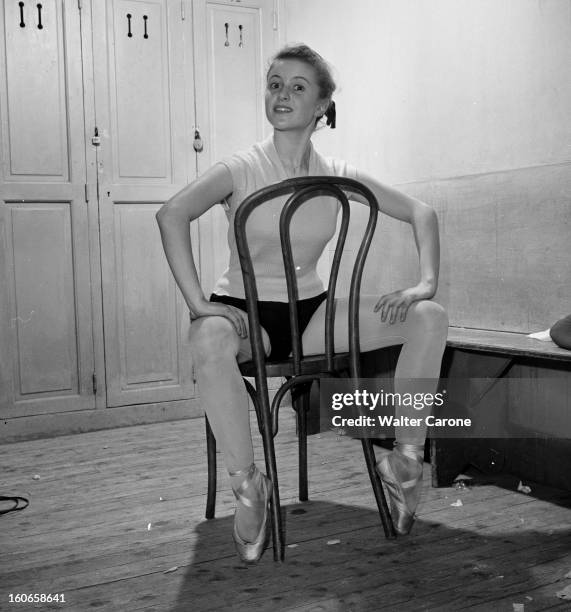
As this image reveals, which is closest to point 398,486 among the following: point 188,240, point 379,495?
point 379,495

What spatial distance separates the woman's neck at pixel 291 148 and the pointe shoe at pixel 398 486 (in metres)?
0.82

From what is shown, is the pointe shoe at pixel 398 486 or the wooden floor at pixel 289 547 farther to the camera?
the pointe shoe at pixel 398 486

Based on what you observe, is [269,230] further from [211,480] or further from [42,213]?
[42,213]

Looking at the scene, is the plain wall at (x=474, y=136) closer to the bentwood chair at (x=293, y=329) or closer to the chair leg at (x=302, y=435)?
the bentwood chair at (x=293, y=329)

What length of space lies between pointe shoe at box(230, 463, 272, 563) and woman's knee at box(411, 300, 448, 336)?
56 cm

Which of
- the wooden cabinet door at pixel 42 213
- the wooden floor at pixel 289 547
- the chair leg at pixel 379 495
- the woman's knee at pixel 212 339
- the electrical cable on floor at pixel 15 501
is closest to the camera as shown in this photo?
the wooden floor at pixel 289 547

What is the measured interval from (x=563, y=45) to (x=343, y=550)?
1695 millimetres

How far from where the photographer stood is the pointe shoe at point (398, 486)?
204 centimetres

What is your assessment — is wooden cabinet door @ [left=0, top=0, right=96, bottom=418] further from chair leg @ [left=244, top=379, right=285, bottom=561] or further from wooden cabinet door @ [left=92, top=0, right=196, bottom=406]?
chair leg @ [left=244, top=379, right=285, bottom=561]

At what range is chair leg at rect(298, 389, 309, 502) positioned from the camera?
231 centimetres

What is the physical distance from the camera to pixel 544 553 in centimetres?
201

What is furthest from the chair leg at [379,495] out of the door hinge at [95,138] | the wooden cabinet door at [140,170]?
the door hinge at [95,138]

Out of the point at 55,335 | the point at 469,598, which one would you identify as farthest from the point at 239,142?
the point at 469,598

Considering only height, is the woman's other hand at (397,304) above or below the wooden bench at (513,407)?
above
